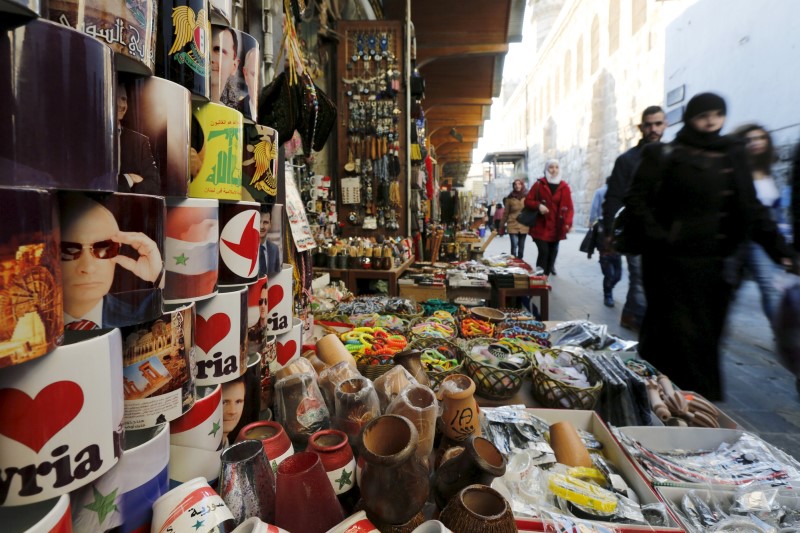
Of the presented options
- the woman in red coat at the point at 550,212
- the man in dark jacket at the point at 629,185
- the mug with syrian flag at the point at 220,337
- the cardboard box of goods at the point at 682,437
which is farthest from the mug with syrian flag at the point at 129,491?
the woman in red coat at the point at 550,212

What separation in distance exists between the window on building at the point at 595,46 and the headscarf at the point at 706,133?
18806 millimetres

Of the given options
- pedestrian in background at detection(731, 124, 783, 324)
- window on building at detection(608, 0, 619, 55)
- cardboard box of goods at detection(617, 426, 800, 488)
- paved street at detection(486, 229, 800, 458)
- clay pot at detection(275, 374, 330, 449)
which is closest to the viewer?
clay pot at detection(275, 374, 330, 449)

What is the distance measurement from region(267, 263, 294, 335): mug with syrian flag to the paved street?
225cm

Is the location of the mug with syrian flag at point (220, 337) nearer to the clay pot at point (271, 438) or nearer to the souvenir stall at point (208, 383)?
the souvenir stall at point (208, 383)

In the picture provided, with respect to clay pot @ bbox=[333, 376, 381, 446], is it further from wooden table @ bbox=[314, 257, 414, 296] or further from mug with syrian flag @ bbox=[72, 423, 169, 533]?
wooden table @ bbox=[314, 257, 414, 296]

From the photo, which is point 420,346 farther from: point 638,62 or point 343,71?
point 638,62

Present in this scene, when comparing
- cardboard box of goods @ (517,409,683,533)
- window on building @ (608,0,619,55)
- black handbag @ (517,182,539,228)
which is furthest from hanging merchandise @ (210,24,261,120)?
window on building @ (608,0,619,55)

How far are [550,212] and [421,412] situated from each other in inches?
203

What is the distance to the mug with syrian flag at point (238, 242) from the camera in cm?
96

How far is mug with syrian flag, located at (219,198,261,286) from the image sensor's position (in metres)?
0.96

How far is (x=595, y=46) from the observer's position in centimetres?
1892

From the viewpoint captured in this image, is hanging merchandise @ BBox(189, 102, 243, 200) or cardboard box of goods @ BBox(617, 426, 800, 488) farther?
cardboard box of goods @ BBox(617, 426, 800, 488)

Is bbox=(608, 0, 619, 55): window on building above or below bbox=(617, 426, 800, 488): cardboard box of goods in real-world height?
above

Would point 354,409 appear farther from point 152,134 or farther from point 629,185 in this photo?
point 629,185
